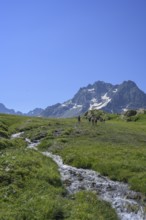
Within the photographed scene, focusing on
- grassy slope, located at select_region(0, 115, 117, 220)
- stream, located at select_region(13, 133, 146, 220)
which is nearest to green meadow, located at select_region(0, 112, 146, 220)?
grassy slope, located at select_region(0, 115, 117, 220)

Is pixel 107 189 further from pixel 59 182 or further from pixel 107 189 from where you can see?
pixel 59 182

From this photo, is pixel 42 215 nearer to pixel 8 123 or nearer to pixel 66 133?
pixel 66 133

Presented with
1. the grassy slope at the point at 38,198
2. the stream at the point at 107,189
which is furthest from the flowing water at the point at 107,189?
the grassy slope at the point at 38,198

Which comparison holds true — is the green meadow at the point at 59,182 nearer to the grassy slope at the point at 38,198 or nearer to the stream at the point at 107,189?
the grassy slope at the point at 38,198

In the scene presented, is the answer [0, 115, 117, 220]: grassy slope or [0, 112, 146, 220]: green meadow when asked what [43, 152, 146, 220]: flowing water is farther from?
[0, 115, 117, 220]: grassy slope

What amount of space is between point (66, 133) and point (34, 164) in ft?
A: 115

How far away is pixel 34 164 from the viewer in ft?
123

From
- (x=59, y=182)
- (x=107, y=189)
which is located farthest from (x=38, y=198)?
(x=107, y=189)

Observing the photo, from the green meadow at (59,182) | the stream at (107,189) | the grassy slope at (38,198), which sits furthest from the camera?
the stream at (107,189)

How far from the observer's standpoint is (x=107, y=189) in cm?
3306

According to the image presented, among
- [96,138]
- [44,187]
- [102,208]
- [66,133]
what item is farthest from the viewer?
[66,133]

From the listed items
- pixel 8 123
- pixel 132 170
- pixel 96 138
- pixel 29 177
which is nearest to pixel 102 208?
pixel 29 177

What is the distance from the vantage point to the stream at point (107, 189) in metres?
28.4

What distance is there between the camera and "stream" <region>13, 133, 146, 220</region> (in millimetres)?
28438
